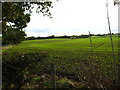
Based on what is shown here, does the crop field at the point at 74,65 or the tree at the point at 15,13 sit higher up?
the tree at the point at 15,13

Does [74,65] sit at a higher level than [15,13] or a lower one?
lower

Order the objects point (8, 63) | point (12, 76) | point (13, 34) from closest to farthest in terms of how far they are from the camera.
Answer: point (12, 76), point (8, 63), point (13, 34)

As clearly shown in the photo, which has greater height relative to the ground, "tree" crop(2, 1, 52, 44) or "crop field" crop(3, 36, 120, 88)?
"tree" crop(2, 1, 52, 44)

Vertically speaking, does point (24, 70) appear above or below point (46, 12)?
below

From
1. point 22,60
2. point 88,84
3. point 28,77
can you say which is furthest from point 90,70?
point 22,60

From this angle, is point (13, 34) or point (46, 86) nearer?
point (46, 86)

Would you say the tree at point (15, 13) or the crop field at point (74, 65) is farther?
the tree at point (15, 13)

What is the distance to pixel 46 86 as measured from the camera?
169 inches

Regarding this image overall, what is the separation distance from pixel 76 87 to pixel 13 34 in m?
10.8

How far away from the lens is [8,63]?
4496mm

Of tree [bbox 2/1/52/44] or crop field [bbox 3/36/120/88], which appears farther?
tree [bbox 2/1/52/44]

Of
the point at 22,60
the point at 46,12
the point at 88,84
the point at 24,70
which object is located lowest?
the point at 88,84

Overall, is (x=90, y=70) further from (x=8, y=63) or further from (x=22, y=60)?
(x=8, y=63)

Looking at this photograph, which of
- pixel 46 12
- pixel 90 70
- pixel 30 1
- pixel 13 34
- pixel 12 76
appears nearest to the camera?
pixel 90 70
